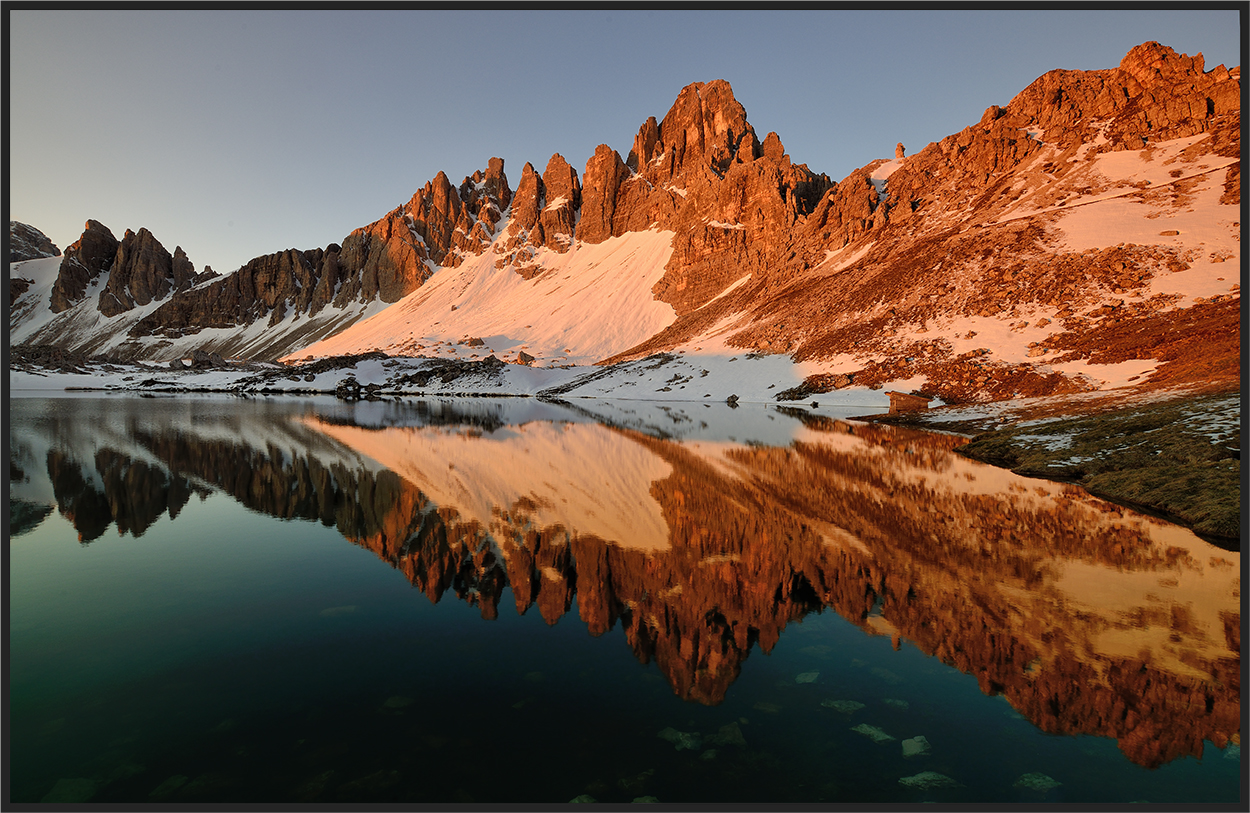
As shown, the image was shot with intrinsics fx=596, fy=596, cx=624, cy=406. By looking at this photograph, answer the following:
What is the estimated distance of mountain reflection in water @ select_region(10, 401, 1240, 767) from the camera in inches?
318

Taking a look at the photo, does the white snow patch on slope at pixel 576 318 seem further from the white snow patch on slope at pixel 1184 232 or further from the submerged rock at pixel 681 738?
the submerged rock at pixel 681 738

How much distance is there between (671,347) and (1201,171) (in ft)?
266

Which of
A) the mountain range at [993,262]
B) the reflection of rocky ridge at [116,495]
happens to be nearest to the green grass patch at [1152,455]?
the mountain range at [993,262]

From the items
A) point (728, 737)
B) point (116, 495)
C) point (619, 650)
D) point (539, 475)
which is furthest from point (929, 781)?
point (116, 495)

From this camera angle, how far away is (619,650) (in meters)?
8.73

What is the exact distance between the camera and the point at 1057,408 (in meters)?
38.8

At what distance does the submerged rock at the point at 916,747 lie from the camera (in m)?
6.45

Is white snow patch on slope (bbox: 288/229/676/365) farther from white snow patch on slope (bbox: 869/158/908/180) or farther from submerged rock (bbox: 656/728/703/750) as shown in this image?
submerged rock (bbox: 656/728/703/750)

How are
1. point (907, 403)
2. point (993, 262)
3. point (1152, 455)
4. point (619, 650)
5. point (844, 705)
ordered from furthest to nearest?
point (993, 262)
point (907, 403)
point (1152, 455)
point (619, 650)
point (844, 705)

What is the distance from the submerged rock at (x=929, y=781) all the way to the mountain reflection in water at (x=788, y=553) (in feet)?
6.10

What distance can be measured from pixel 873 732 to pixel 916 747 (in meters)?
0.45

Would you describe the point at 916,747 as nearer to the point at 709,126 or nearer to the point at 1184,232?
the point at 1184,232

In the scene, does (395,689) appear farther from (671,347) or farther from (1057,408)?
(671,347)

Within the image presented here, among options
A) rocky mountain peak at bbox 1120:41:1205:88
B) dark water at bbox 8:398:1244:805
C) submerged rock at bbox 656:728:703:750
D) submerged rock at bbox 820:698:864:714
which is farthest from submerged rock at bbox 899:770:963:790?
rocky mountain peak at bbox 1120:41:1205:88
